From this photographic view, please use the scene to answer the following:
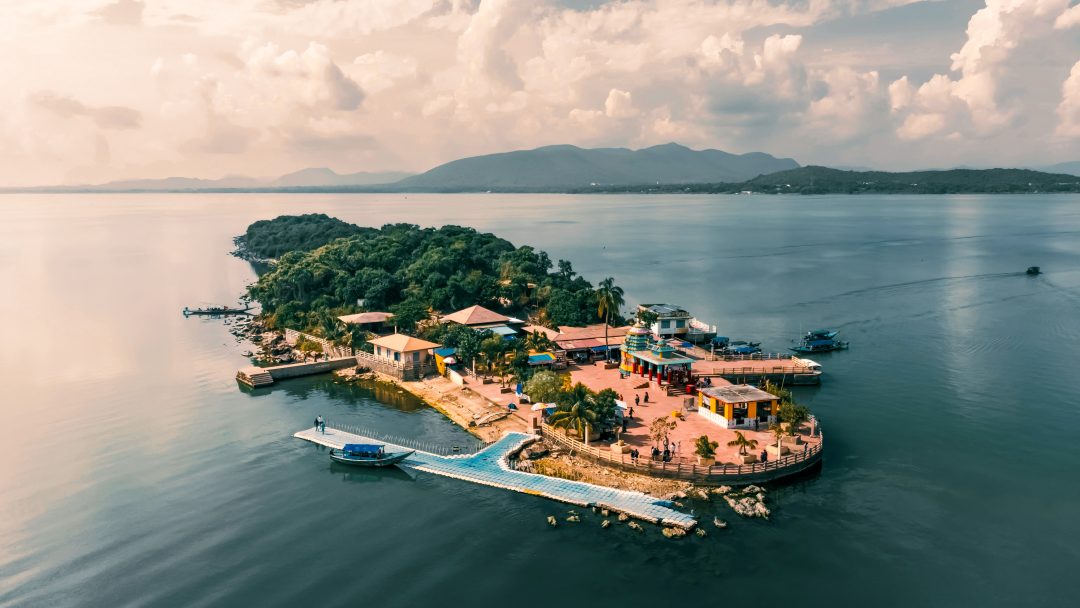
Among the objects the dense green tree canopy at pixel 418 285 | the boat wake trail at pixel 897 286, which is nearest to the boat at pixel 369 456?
the dense green tree canopy at pixel 418 285

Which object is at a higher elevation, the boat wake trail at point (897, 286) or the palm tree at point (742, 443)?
the boat wake trail at point (897, 286)

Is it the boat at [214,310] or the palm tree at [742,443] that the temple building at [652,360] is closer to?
the palm tree at [742,443]

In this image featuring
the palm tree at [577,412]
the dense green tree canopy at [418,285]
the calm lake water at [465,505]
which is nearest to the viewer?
the calm lake water at [465,505]

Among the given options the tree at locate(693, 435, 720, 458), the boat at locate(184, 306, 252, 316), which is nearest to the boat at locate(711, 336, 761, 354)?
the tree at locate(693, 435, 720, 458)

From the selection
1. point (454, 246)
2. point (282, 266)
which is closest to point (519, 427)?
point (454, 246)

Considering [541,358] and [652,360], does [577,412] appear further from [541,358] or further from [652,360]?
[541,358]

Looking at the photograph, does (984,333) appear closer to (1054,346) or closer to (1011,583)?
(1054,346)

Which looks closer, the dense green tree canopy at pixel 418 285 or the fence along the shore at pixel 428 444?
the fence along the shore at pixel 428 444
